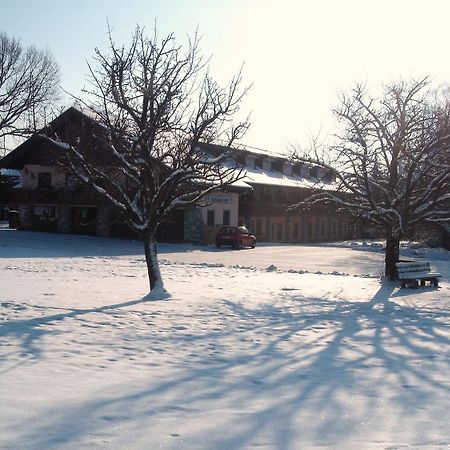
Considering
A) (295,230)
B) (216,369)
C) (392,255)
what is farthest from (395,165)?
(295,230)

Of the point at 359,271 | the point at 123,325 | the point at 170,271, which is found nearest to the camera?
the point at 123,325

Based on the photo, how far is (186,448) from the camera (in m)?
4.38

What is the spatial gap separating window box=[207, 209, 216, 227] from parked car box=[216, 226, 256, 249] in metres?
4.61

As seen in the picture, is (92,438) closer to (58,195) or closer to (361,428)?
(361,428)

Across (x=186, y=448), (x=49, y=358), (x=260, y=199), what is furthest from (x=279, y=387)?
(x=260, y=199)

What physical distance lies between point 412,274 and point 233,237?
766 inches

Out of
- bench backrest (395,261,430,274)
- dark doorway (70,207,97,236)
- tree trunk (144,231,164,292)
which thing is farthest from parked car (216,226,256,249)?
tree trunk (144,231,164,292)

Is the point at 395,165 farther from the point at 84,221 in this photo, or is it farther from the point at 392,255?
the point at 84,221

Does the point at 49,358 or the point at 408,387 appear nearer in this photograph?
the point at 408,387

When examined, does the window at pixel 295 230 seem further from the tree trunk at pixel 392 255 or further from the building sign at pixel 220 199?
the tree trunk at pixel 392 255

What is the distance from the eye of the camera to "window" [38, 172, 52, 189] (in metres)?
44.4

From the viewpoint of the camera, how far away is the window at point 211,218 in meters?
42.6

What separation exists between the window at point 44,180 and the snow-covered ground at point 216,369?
30.2m

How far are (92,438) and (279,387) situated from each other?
2.34 metres
